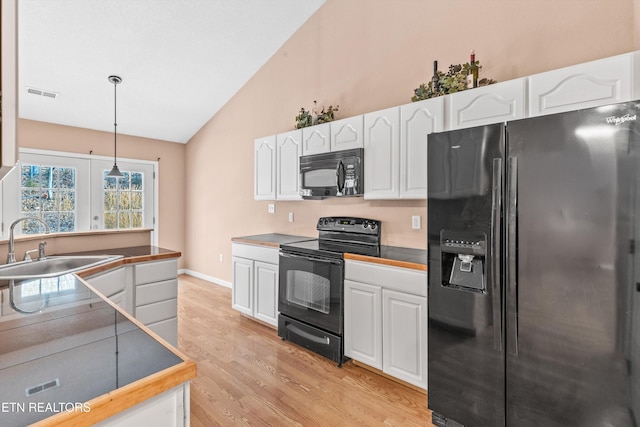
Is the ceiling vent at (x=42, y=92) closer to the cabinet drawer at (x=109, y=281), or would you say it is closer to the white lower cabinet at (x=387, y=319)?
the cabinet drawer at (x=109, y=281)

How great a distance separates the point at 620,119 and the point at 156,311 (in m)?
3.12

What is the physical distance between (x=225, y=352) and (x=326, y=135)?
2242mm

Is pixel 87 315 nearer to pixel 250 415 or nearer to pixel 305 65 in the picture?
pixel 250 415

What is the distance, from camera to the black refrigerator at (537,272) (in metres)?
1.32

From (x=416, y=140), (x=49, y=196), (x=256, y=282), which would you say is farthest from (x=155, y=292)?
(x=49, y=196)

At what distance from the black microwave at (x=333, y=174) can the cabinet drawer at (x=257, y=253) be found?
68 centimetres

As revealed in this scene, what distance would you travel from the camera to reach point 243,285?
A: 11.7 feet

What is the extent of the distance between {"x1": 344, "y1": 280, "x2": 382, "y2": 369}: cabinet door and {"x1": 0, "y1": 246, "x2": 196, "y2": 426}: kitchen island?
171cm

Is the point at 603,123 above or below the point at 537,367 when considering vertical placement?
above

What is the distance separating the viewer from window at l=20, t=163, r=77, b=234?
4.21 meters

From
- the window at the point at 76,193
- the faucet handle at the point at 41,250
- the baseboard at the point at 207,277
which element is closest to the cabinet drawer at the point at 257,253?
the baseboard at the point at 207,277

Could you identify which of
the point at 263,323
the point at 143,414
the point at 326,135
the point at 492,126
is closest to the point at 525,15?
the point at 492,126

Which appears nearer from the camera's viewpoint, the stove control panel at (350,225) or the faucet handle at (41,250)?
the faucet handle at (41,250)

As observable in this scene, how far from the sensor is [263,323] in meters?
3.46
